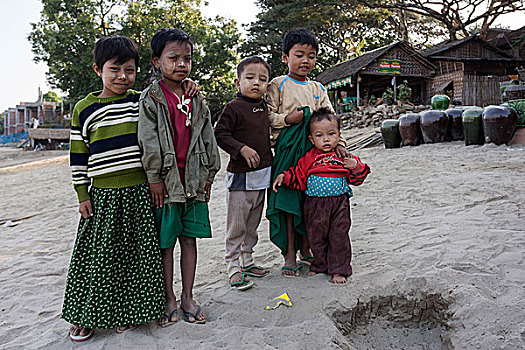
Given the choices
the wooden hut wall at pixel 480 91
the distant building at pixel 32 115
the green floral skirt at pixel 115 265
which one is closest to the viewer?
the green floral skirt at pixel 115 265

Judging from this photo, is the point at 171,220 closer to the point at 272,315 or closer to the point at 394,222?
the point at 272,315

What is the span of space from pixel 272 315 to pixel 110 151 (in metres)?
1.34

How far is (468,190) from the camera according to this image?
451 centimetres

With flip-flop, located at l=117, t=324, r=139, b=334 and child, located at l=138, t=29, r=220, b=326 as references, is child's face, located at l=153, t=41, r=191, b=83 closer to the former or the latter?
child, located at l=138, t=29, r=220, b=326

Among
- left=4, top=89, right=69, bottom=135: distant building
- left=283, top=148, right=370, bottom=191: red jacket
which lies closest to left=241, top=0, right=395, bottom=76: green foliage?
left=4, top=89, right=69, bottom=135: distant building

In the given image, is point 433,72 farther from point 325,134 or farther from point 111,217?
point 111,217

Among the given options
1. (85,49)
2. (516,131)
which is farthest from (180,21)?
(516,131)

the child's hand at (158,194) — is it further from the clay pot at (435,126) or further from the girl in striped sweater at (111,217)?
the clay pot at (435,126)

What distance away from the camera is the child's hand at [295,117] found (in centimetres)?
271

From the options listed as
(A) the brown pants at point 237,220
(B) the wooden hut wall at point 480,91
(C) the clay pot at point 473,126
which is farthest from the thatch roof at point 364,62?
(A) the brown pants at point 237,220

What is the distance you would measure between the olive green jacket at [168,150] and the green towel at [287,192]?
0.60 metres

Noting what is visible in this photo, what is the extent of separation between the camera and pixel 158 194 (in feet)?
7.19

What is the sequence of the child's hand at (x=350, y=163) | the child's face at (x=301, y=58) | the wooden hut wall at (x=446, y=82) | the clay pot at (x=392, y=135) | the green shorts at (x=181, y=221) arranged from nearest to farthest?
the green shorts at (x=181, y=221) → the child's hand at (x=350, y=163) → the child's face at (x=301, y=58) → the clay pot at (x=392, y=135) → the wooden hut wall at (x=446, y=82)

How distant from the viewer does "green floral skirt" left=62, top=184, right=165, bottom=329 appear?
6.87 feet
